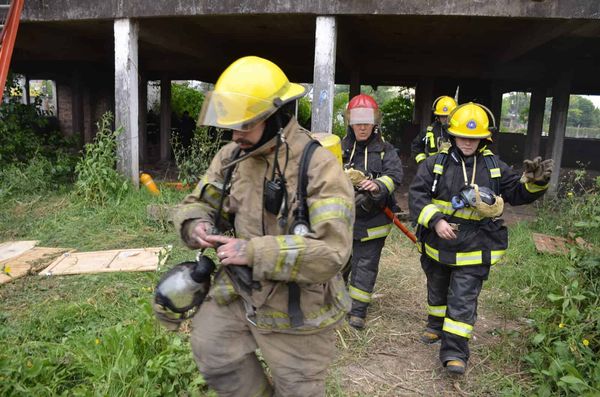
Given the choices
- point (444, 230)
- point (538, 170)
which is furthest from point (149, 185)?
point (538, 170)

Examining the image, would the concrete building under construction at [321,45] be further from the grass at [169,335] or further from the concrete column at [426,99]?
the grass at [169,335]

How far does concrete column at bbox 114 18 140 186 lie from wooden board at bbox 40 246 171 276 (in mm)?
2102

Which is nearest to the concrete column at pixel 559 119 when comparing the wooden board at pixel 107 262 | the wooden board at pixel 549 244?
the wooden board at pixel 549 244

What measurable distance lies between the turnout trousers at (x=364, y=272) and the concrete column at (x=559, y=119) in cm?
612

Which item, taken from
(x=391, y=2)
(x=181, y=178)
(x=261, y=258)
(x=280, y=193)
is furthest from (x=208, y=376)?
(x=181, y=178)

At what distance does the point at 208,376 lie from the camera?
2074mm

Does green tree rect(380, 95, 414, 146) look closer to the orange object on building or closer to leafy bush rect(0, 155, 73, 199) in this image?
the orange object on building

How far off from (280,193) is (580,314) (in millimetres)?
2251

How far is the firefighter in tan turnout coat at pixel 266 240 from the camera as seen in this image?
1.76 m

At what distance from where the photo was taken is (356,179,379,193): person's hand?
11.3ft

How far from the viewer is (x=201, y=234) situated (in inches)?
78.1

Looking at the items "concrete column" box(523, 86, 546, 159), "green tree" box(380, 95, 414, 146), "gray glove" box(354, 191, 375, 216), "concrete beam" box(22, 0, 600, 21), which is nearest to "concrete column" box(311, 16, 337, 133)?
"concrete beam" box(22, 0, 600, 21)

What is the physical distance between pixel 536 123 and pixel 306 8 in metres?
7.84

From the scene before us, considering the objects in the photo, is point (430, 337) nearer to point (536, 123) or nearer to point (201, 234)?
point (201, 234)
